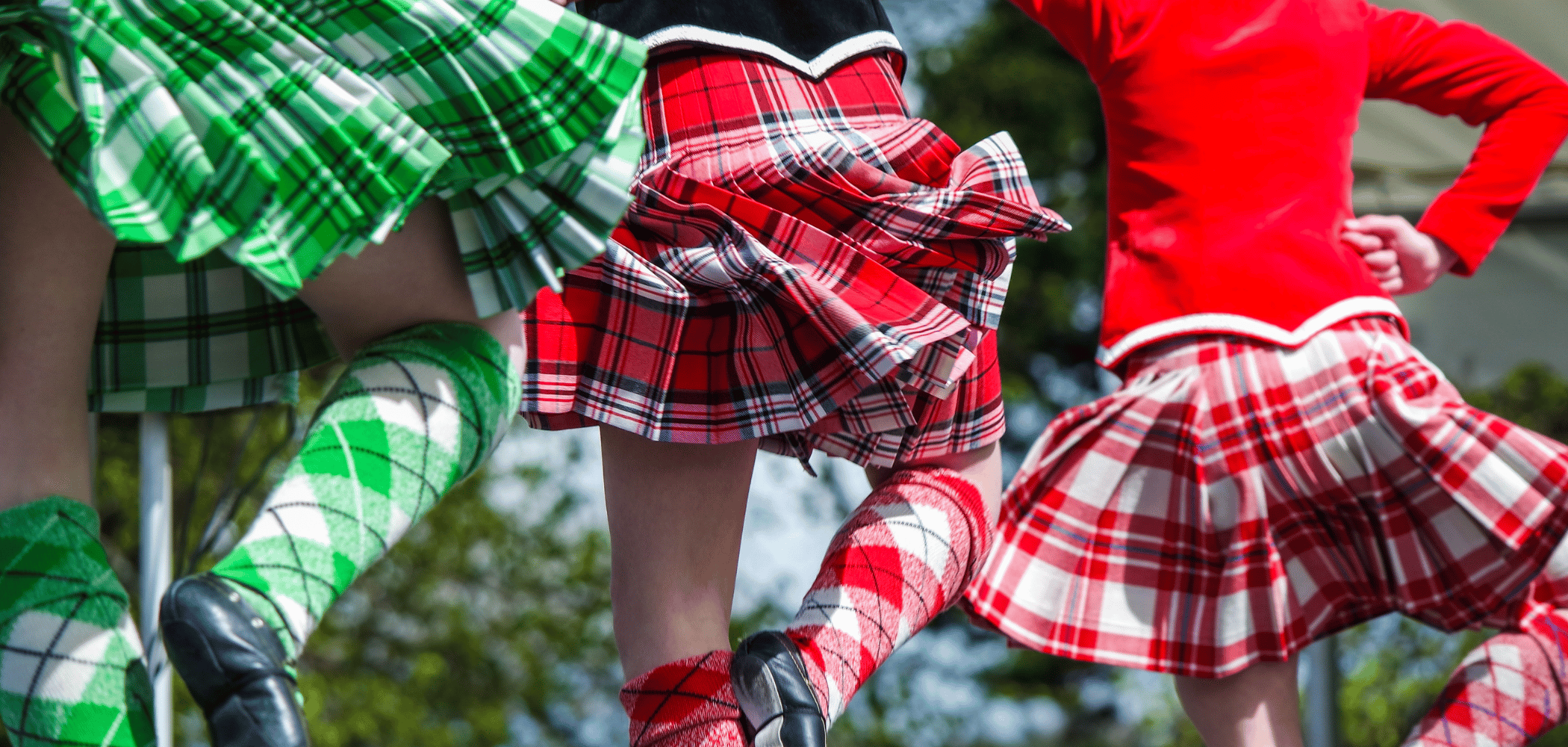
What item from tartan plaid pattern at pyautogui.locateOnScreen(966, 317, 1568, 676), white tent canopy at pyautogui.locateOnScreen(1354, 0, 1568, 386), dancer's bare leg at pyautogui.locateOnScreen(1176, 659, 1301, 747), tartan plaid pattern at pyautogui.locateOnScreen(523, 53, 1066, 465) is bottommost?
white tent canopy at pyautogui.locateOnScreen(1354, 0, 1568, 386)

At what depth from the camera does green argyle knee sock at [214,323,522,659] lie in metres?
0.91

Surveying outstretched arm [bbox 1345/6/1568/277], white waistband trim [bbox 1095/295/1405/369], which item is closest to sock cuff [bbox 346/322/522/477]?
white waistband trim [bbox 1095/295/1405/369]

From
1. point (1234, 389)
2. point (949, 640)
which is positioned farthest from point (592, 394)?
point (949, 640)

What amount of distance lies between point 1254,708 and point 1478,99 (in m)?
0.97

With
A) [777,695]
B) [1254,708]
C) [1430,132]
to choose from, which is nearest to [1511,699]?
[1254,708]

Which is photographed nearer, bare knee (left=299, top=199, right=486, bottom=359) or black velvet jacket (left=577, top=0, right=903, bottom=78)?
bare knee (left=299, top=199, right=486, bottom=359)

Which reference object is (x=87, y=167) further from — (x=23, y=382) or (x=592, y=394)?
(x=592, y=394)

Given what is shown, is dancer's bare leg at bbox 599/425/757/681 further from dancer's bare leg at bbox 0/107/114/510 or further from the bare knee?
dancer's bare leg at bbox 0/107/114/510

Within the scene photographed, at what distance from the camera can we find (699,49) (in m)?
1.47

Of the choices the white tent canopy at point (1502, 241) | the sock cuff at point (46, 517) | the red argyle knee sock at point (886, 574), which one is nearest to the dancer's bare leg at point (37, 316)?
the sock cuff at point (46, 517)

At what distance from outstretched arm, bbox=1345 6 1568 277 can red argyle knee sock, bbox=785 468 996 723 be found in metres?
0.96

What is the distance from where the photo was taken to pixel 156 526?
5.47ft

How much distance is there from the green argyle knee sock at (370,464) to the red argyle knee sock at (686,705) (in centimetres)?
36

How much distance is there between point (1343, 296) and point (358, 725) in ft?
15.3
